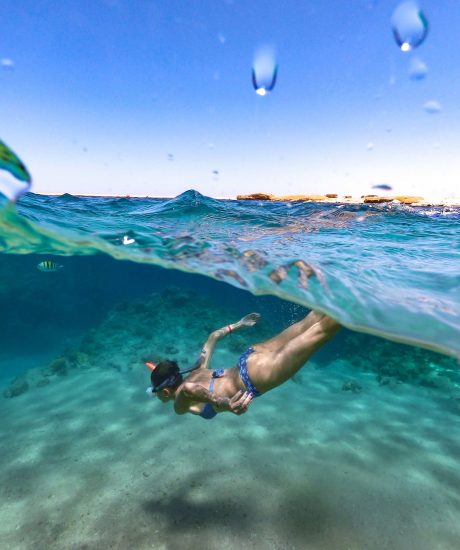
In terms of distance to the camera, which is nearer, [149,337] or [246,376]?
[246,376]

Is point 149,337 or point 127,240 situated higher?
point 127,240

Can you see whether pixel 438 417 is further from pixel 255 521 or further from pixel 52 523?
pixel 52 523

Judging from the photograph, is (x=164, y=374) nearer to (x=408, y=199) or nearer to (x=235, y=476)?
(x=235, y=476)

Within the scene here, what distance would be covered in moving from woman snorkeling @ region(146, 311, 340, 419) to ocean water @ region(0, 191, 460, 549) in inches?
73.7

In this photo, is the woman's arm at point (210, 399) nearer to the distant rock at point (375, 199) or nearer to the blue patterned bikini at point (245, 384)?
the blue patterned bikini at point (245, 384)

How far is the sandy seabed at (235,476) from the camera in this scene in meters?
5.54

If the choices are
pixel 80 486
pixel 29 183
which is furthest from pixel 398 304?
pixel 80 486

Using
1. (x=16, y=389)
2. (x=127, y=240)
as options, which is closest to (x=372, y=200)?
(x=127, y=240)

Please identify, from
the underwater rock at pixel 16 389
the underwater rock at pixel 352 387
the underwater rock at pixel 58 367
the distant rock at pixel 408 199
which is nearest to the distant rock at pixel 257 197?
the distant rock at pixel 408 199

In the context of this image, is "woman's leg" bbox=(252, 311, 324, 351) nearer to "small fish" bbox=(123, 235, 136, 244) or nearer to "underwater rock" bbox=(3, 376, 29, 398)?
"small fish" bbox=(123, 235, 136, 244)

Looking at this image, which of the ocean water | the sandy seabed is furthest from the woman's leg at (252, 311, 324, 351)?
the sandy seabed

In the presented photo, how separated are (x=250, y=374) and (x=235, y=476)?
3.25 metres

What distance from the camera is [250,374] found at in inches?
217

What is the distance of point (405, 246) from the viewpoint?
11164mm
